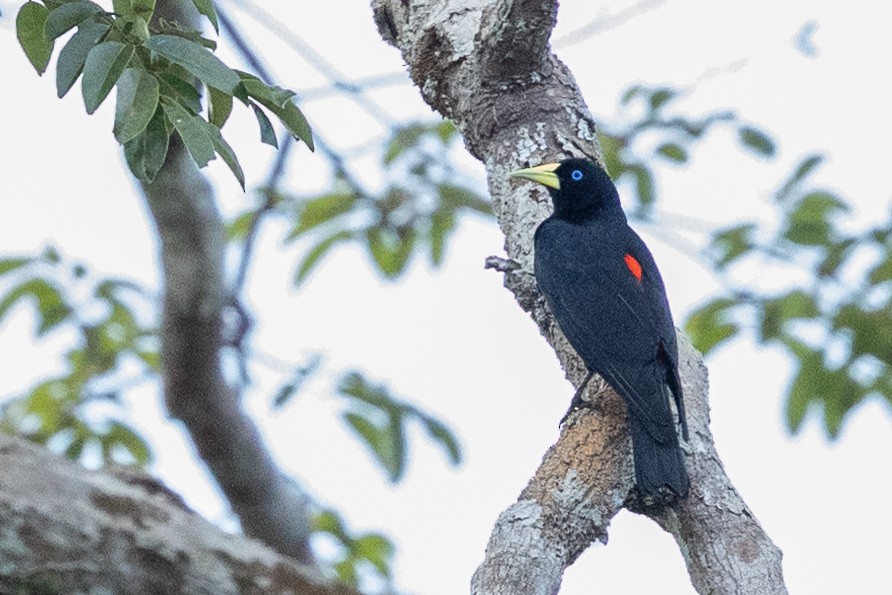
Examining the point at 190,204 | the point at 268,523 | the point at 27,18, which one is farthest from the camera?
the point at 268,523

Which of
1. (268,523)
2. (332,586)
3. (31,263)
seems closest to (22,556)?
(332,586)

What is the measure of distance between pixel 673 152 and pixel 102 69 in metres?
3.53

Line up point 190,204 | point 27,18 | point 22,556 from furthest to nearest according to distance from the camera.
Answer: point 190,204 → point 27,18 → point 22,556

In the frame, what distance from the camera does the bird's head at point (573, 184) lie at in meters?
3.46

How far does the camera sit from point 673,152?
5.51 metres

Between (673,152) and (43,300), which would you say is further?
(673,152)

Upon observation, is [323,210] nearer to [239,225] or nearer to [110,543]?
[239,225]

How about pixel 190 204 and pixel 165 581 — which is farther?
pixel 190 204

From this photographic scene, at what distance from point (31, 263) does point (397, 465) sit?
1695 mm

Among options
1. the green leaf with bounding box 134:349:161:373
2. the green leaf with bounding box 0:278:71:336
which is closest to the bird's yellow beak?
the green leaf with bounding box 0:278:71:336

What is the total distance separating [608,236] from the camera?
413 cm

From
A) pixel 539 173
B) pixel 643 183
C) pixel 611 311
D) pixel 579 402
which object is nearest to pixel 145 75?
pixel 539 173

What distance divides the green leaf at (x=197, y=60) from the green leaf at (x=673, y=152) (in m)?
3.37

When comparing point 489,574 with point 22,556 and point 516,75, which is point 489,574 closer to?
point 22,556
